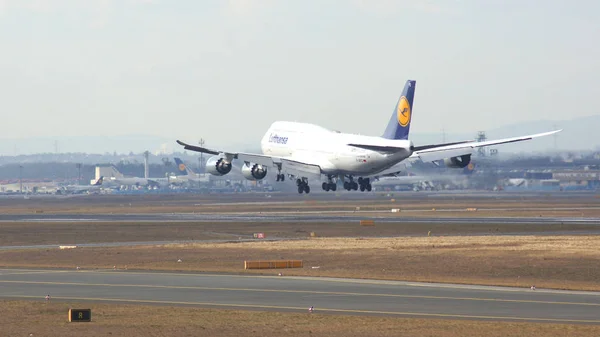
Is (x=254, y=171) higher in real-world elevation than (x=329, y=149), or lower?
lower

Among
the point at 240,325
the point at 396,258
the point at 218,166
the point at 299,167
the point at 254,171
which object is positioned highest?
the point at 218,166

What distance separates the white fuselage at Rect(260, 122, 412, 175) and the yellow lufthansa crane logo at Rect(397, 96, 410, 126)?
4793 mm

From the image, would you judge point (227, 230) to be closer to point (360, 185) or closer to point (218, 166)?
point (218, 166)

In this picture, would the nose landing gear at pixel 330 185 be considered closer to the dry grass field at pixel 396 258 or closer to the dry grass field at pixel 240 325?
the dry grass field at pixel 396 258

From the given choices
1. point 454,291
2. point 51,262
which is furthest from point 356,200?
point 454,291

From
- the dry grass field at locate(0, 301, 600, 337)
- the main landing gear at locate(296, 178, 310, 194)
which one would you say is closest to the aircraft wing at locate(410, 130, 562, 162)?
the main landing gear at locate(296, 178, 310, 194)

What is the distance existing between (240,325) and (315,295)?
8.61 m

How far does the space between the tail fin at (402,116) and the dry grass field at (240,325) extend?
6953cm

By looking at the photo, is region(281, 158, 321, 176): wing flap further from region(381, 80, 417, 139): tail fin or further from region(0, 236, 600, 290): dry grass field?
region(0, 236, 600, 290): dry grass field

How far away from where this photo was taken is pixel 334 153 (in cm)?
10444

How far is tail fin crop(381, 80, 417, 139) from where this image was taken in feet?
343

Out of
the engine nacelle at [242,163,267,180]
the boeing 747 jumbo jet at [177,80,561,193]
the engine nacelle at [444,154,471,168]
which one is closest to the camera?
the boeing 747 jumbo jet at [177,80,561,193]

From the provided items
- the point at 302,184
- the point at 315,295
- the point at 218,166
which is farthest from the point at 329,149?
the point at 315,295

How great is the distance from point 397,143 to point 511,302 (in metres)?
61.3
